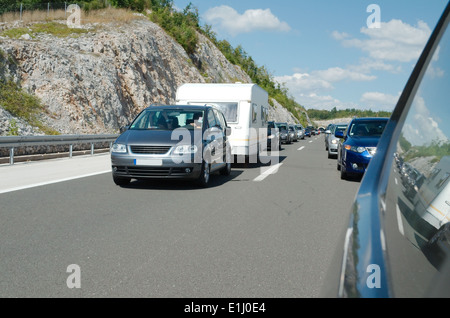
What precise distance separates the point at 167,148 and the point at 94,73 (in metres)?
20.2

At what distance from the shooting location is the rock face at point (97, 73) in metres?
24.0

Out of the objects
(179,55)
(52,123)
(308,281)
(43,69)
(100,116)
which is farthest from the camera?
(179,55)

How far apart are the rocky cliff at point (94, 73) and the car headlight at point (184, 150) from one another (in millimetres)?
11214

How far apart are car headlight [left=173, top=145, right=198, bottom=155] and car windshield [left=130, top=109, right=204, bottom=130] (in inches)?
44.4

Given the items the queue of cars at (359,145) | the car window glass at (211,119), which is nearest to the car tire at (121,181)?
the car window glass at (211,119)

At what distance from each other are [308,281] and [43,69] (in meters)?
23.7

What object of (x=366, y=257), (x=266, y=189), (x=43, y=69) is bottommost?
(x=266, y=189)

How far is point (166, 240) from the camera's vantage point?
5543 mm

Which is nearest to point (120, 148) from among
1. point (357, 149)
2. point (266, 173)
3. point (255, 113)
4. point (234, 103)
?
point (266, 173)

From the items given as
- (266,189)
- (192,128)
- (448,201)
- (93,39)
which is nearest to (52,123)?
(93,39)

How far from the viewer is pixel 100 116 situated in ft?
88.0

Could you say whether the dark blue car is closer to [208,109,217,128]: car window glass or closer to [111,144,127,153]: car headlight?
[208,109,217,128]: car window glass

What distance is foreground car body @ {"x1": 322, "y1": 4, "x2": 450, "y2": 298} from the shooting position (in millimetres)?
1335
